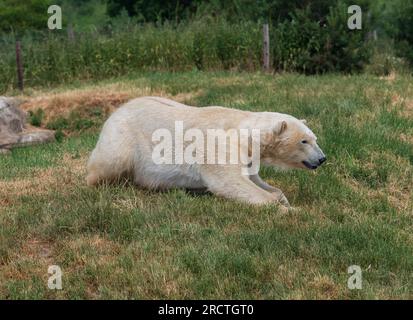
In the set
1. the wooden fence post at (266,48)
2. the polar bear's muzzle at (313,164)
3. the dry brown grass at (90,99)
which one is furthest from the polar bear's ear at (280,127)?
the wooden fence post at (266,48)

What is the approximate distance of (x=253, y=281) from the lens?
436 cm

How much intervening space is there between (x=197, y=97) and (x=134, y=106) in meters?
5.71

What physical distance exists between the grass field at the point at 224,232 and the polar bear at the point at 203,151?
0.17 meters

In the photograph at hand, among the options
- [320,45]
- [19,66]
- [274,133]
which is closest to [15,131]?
[19,66]

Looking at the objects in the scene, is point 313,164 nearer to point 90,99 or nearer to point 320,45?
point 90,99

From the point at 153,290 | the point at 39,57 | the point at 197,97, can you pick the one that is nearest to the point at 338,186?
the point at 153,290

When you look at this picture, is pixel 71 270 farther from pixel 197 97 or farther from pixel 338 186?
pixel 197 97

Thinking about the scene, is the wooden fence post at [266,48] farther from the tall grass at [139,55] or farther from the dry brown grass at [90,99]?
the dry brown grass at [90,99]

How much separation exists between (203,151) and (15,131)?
20.7 ft

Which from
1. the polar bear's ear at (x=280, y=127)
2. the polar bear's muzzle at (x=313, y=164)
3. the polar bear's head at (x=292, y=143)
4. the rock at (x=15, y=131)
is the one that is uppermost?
the polar bear's ear at (x=280, y=127)

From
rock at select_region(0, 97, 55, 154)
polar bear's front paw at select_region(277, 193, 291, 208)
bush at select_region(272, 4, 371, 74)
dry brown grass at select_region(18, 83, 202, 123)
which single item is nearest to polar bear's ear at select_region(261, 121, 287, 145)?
polar bear's front paw at select_region(277, 193, 291, 208)

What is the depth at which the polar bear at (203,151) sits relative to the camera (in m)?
6.00

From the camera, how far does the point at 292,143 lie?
6094 mm
